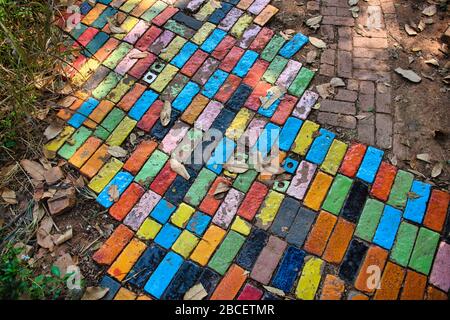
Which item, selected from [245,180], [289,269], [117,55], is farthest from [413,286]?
[117,55]

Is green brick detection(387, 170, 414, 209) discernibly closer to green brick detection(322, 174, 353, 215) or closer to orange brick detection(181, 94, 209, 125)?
green brick detection(322, 174, 353, 215)

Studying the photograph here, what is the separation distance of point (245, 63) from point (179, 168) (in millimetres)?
1040

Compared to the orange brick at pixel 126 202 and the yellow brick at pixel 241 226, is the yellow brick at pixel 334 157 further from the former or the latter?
the orange brick at pixel 126 202

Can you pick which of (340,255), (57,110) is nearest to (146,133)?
(57,110)

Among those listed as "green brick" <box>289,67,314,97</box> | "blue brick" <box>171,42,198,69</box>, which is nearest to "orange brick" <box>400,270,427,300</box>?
"green brick" <box>289,67,314,97</box>

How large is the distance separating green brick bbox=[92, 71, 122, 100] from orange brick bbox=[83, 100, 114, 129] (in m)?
0.07

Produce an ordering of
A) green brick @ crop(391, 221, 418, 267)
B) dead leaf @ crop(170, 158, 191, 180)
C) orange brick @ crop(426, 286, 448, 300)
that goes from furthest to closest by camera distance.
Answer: dead leaf @ crop(170, 158, 191, 180) < green brick @ crop(391, 221, 418, 267) < orange brick @ crop(426, 286, 448, 300)

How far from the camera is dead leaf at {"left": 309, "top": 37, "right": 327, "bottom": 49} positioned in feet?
10.6

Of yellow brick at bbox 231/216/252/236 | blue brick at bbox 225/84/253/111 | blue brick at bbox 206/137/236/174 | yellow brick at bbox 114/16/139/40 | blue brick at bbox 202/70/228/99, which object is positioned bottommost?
yellow brick at bbox 231/216/252/236

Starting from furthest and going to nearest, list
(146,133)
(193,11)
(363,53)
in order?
1. (193,11)
2. (363,53)
3. (146,133)

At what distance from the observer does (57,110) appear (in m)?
3.04

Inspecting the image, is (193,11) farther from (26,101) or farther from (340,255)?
(340,255)

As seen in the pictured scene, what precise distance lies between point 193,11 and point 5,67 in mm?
1582

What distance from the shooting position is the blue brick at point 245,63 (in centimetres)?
310
